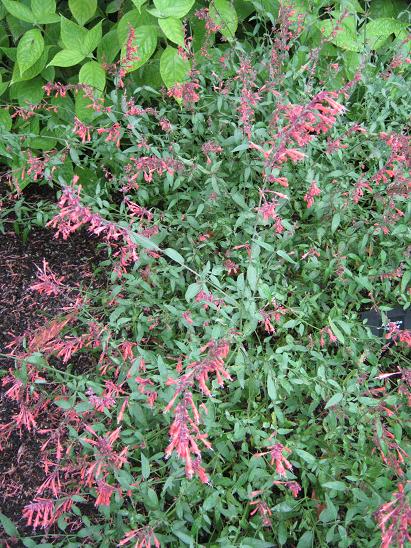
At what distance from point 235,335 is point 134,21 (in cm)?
167

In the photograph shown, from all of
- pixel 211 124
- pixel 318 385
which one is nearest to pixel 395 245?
pixel 318 385

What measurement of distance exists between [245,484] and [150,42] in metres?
1.95

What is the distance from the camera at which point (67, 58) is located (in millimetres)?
2629

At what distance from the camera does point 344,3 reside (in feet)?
8.52

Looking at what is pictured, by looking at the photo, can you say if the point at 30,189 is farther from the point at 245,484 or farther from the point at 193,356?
the point at 245,484

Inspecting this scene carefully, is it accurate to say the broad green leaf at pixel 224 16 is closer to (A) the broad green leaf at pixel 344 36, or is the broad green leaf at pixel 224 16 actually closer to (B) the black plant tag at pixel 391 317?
Answer: (A) the broad green leaf at pixel 344 36

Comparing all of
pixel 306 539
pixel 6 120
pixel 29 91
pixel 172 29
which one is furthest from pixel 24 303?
pixel 306 539

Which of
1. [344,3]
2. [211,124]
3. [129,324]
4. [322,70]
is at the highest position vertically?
[344,3]

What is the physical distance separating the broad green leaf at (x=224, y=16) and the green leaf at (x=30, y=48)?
2.73ft

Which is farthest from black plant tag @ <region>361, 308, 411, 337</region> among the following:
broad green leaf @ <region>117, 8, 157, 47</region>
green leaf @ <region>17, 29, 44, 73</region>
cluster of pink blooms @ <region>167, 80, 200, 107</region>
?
green leaf @ <region>17, 29, 44, 73</region>

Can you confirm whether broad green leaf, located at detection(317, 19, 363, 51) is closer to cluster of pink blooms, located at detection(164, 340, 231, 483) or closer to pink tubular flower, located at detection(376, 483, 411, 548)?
cluster of pink blooms, located at detection(164, 340, 231, 483)

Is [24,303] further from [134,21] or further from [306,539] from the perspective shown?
[306,539]

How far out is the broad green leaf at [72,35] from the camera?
2701 mm

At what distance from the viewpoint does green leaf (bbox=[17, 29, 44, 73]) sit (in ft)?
8.77
